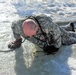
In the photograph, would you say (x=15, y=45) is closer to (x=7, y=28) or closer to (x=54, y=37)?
(x=54, y=37)

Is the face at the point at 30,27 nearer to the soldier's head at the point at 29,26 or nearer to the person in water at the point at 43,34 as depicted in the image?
the soldier's head at the point at 29,26

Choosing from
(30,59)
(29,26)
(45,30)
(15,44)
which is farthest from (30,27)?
(15,44)

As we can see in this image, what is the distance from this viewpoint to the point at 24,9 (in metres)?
7.57

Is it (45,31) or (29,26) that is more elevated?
(29,26)

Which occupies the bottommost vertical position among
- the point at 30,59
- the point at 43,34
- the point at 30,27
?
the point at 30,59

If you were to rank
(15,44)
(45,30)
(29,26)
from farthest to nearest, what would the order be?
(15,44) < (45,30) < (29,26)

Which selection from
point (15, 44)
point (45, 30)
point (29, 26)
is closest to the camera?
point (29, 26)

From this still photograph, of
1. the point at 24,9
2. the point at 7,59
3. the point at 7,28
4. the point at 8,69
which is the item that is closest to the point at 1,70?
the point at 8,69

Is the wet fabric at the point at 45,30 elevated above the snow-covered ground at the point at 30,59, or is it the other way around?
the wet fabric at the point at 45,30

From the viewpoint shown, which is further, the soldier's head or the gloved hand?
the gloved hand

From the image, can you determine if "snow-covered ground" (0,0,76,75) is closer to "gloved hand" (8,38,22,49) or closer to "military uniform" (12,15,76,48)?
"gloved hand" (8,38,22,49)

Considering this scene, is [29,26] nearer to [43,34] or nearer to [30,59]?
[43,34]

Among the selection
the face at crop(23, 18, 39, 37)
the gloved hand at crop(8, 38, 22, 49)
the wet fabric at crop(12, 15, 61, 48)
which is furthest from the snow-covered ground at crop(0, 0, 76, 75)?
the face at crop(23, 18, 39, 37)

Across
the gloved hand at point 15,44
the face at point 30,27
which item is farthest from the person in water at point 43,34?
the face at point 30,27
